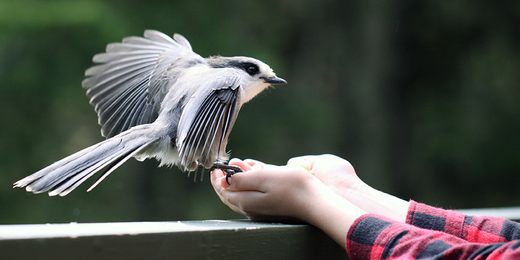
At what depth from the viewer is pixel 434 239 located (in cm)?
98

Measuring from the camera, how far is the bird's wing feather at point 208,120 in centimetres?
166

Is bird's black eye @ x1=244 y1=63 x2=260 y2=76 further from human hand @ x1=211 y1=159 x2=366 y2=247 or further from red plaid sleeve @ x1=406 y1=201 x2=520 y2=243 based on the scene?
red plaid sleeve @ x1=406 y1=201 x2=520 y2=243

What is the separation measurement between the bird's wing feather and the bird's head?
0.32m

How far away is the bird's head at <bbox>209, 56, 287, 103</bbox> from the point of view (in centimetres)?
226

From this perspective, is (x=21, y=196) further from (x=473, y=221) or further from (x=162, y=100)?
(x=473, y=221)

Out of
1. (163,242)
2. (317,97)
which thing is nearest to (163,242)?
(163,242)

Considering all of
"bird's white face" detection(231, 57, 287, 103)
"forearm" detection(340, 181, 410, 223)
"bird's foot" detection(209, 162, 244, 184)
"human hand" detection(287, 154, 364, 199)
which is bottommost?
"bird's foot" detection(209, 162, 244, 184)

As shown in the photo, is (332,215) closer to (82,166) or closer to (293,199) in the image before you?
(293,199)

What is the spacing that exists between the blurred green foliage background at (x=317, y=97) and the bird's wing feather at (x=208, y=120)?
10.7 ft

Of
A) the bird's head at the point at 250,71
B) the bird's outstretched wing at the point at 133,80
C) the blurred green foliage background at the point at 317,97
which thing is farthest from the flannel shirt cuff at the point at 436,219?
the blurred green foliage background at the point at 317,97

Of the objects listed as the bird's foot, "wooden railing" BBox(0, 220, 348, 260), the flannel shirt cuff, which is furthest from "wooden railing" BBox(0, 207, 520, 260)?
the bird's foot

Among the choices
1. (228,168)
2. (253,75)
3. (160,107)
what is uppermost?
(253,75)

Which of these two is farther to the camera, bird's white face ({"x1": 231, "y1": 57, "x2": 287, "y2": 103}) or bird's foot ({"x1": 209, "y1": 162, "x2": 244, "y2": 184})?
bird's white face ({"x1": 231, "y1": 57, "x2": 287, "y2": 103})

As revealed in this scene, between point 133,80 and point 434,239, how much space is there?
187cm
